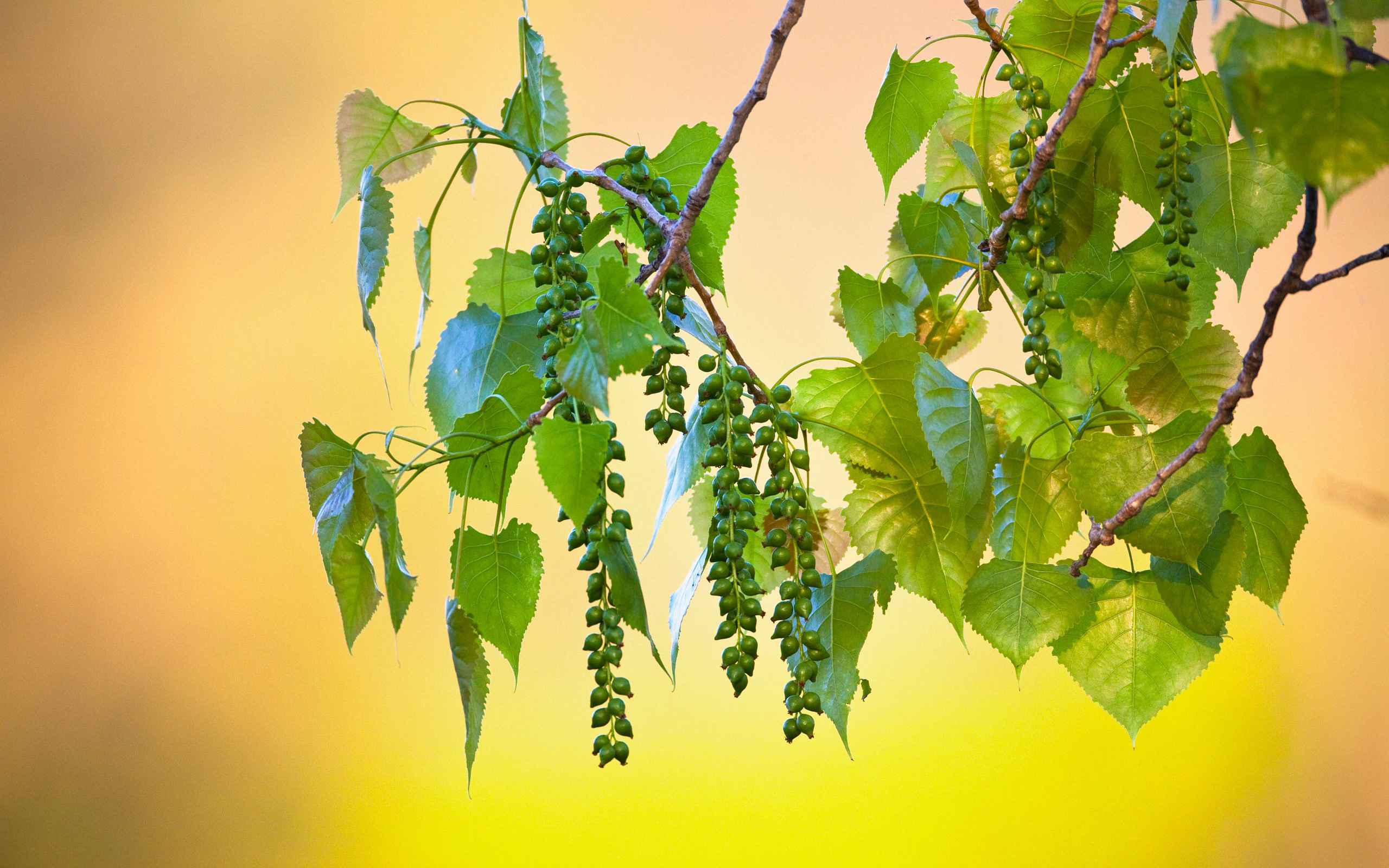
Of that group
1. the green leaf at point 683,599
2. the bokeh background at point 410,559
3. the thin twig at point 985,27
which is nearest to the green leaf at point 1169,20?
the thin twig at point 985,27

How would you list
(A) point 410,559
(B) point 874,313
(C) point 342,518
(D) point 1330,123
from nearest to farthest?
(D) point 1330,123 < (C) point 342,518 < (B) point 874,313 < (A) point 410,559

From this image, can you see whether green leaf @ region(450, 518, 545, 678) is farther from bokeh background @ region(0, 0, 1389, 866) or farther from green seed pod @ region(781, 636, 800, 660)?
bokeh background @ region(0, 0, 1389, 866)

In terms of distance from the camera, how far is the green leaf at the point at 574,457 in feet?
0.91

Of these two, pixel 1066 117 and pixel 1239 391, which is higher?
pixel 1066 117

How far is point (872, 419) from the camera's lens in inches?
14.5

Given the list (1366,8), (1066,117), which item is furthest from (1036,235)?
(1366,8)

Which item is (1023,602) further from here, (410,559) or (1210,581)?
(410,559)

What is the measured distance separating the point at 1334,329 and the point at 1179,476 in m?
1.47

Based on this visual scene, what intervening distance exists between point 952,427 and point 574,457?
13 cm

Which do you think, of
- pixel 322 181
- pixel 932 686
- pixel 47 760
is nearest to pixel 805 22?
pixel 322 181

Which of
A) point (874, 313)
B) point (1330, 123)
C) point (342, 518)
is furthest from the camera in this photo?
point (874, 313)

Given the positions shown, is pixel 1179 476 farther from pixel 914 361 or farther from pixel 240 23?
pixel 240 23

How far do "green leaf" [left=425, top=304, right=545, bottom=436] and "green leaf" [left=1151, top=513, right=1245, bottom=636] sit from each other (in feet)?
0.81

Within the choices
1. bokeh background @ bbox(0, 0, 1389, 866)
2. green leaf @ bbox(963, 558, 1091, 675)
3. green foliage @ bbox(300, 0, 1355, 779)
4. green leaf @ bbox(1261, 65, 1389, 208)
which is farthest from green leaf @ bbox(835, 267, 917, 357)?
bokeh background @ bbox(0, 0, 1389, 866)
